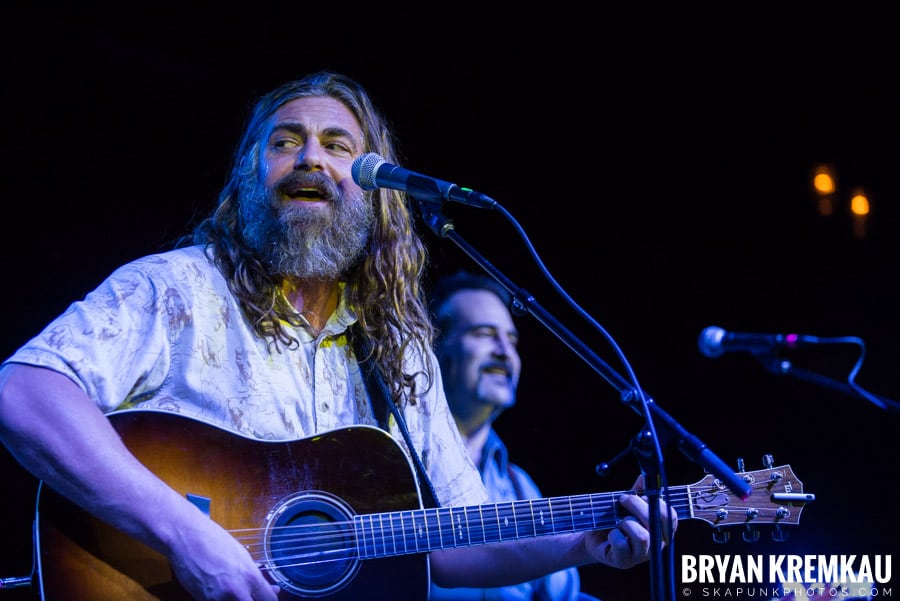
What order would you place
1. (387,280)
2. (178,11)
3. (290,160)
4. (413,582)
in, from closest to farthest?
(413,582) < (290,160) < (387,280) < (178,11)

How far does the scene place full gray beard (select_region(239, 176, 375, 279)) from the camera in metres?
2.87

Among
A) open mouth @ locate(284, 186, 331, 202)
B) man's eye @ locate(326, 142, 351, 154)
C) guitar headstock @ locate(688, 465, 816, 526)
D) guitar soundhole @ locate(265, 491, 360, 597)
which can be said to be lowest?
guitar soundhole @ locate(265, 491, 360, 597)

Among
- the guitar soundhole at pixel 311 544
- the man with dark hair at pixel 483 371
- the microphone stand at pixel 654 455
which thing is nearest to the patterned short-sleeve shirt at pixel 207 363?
the guitar soundhole at pixel 311 544

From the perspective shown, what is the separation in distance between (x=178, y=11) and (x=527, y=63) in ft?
6.06

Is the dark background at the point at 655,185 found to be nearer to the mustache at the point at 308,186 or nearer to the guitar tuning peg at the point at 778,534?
the mustache at the point at 308,186

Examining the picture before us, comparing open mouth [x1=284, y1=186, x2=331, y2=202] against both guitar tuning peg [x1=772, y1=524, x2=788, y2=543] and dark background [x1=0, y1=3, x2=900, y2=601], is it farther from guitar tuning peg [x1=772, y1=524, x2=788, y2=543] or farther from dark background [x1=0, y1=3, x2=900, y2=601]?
guitar tuning peg [x1=772, y1=524, x2=788, y2=543]

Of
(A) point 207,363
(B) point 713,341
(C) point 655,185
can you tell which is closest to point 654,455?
(B) point 713,341

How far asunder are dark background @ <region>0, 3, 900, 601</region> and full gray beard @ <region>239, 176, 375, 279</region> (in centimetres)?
68

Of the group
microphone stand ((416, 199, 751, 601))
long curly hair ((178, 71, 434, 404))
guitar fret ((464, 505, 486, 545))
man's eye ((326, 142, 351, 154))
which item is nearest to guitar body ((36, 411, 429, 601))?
guitar fret ((464, 505, 486, 545))

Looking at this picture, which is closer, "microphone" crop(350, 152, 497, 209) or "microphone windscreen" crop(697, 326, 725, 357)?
"microphone windscreen" crop(697, 326, 725, 357)

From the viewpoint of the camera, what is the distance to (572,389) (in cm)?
444

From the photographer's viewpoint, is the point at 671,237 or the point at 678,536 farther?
the point at 671,237

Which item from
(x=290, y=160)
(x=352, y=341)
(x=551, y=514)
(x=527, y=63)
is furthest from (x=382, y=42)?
(x=551, y=514)

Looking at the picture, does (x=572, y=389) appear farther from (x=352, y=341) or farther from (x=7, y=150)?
(x=7, y=150)
